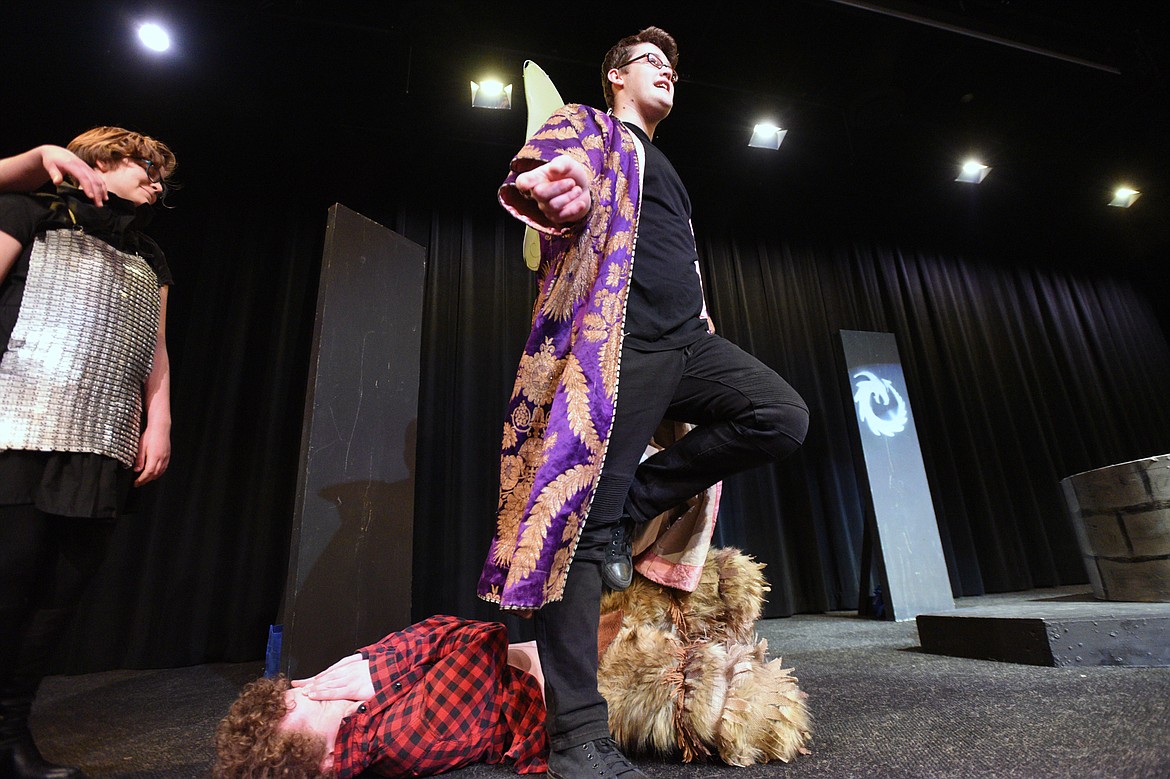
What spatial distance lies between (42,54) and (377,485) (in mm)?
3180

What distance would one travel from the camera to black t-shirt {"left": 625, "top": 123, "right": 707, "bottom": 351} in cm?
103

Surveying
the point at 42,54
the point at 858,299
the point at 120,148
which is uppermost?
the point at 42,54

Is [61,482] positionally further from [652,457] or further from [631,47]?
[631,47]

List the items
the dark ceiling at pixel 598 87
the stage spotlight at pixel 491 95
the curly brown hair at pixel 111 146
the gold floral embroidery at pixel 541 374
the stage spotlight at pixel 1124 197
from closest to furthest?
the gold floral embroidery at pixel 541 374 < the curly brown hair at pixel 111 146 < the dark ceiling at pixel 598 87 < the stage spotlight at pixel 491 95 < the stage spotlight at pixel 1124 197

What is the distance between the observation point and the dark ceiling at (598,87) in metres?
2.99

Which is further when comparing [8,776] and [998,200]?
[998,200]

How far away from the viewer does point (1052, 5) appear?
3535 millimetres

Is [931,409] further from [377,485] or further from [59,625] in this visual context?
[59,625]

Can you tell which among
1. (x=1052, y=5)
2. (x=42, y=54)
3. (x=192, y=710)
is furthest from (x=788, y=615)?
(x=42, y=54)

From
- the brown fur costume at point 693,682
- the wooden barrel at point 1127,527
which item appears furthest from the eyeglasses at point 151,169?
the wooden barrel at point 1127,527

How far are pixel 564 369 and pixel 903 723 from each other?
926mm

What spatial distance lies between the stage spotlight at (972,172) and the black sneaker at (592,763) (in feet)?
17.1

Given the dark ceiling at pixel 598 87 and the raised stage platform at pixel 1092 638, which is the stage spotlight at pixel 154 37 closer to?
the dark ceiling at pixel 598 87

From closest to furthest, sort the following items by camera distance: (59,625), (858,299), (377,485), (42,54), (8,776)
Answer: (8,776) < (59,625) < (377,485) < (42,54) < (858,299)
